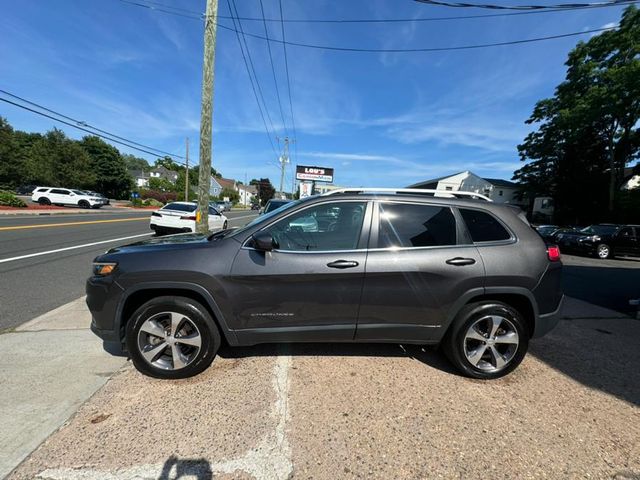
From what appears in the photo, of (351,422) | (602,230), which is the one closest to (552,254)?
(351,422)

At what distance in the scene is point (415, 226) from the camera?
117 inches

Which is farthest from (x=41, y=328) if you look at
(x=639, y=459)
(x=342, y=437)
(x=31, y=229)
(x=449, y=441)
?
(x=31, y=229)

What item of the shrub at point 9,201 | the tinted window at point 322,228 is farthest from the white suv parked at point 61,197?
the tinted window at point 322,228

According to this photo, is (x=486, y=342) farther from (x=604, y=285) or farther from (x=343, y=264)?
(x=604, y=285)

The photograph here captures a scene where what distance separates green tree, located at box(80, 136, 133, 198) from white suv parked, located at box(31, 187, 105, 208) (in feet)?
75.2

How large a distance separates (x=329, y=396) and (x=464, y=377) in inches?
54.3

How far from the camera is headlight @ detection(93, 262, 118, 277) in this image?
2.79m

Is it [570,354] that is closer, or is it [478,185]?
[570,354]

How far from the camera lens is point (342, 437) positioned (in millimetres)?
2217

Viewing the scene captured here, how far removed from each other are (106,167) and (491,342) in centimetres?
6371

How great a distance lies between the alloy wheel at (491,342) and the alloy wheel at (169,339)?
2.56m

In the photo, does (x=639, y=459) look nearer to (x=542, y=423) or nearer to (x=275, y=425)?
(x=542, y=423)

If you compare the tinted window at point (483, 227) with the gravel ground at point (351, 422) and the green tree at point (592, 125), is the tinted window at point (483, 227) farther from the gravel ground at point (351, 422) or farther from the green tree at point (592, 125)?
the green tree at point (592, 125)

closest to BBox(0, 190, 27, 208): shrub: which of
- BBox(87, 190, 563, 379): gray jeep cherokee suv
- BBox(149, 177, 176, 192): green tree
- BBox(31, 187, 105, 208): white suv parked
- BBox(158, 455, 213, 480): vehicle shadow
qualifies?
BBox(31, 187, 105, 208): white suv parked
